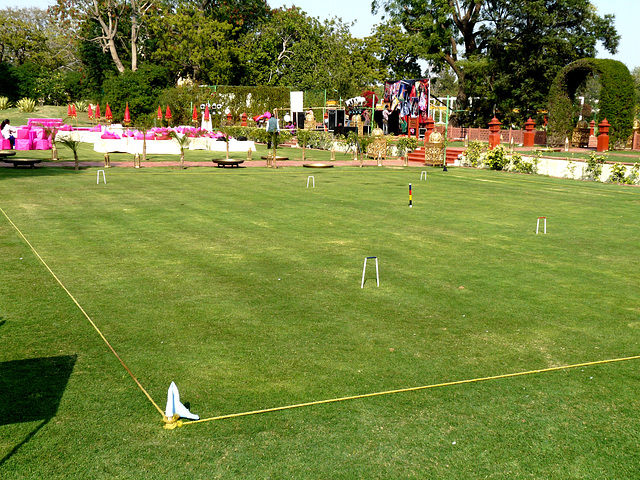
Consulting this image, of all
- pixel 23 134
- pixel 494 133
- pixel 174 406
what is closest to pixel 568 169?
pixel 494 133

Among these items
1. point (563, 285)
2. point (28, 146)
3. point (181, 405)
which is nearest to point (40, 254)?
point (181, 405)

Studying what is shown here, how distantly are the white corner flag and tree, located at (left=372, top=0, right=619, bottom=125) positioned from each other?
56.7 meters

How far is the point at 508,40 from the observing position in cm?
5938

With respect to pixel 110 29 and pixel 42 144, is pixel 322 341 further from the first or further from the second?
pixel 110 29

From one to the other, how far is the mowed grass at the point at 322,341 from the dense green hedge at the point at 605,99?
94.1 feet

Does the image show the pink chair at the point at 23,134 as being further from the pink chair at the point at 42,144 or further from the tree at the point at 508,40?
the tree at the point at 508,40

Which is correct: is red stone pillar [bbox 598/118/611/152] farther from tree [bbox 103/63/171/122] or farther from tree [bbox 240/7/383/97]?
tree [bbox 103/63/171/122]

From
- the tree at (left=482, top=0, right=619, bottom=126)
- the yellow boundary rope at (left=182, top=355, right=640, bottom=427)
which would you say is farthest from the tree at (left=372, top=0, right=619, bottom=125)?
the yellow boundary rope at (left=182, top=355, right=640, bottom=427)

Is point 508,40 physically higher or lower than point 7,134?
higher

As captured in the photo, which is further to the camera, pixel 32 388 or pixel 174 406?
pixel 32 388

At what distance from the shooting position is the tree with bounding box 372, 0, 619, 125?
55.7 m

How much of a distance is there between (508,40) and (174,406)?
197 ft

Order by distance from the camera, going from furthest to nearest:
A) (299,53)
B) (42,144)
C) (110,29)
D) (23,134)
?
(299,53) → (110,29) → (42,144) → (23,134)

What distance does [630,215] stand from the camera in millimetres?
18922
